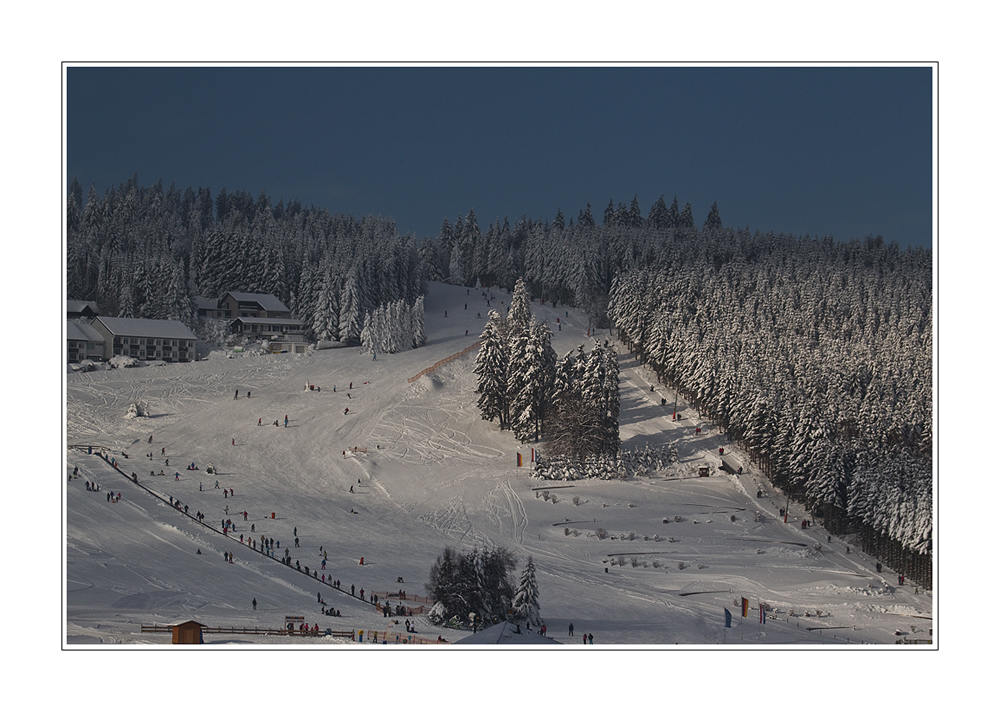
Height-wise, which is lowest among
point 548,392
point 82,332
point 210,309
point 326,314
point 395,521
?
point 395,521

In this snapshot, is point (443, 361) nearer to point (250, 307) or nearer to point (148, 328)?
point (250, 307)

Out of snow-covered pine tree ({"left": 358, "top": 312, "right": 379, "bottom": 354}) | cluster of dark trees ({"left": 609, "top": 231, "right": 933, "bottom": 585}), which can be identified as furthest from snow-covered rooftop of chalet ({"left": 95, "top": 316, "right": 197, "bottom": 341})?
cluster of dark trees ({"left": 609, "top": 231, "right": 933, "bottom": 585})

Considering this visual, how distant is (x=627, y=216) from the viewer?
424 feet

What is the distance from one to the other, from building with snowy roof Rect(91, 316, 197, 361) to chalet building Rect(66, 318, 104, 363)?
1.52ft

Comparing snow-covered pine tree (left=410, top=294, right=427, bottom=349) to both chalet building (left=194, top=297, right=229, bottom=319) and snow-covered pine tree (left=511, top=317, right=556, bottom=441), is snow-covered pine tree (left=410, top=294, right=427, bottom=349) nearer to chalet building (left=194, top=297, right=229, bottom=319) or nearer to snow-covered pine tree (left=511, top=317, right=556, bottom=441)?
chalet building (left=194, top=297, right=229, bottom=319)

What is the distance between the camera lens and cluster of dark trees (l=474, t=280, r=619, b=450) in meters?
59.2

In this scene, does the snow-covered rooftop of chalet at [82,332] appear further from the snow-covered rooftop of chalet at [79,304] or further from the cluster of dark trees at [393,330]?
the cluster of dark trees at [393,330]

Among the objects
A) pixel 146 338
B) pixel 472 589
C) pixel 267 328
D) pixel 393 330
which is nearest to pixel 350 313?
pixel 393 330

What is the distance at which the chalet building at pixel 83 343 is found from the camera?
7112 cm

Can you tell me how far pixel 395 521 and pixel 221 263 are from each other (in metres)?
47.7

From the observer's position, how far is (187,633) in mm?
31297

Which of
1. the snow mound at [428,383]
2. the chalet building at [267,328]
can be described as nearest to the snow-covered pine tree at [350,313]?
the chalet building at [267,328]

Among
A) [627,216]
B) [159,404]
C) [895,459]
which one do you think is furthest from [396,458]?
[627,216]

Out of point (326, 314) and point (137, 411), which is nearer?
point (137, 411)
